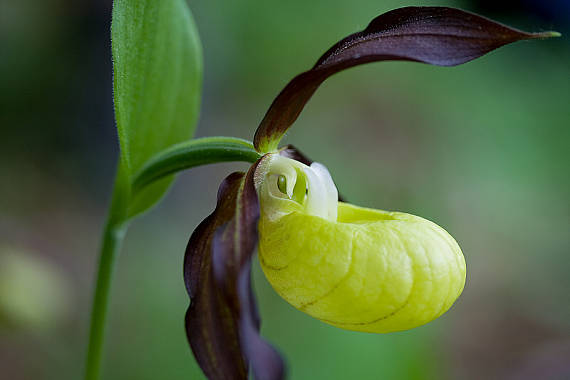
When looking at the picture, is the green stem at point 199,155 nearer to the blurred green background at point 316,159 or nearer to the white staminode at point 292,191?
the white staminode at point 292,191

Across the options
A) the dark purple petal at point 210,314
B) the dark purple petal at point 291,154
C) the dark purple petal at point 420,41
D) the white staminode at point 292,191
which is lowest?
the dark purple petal at point 210,314

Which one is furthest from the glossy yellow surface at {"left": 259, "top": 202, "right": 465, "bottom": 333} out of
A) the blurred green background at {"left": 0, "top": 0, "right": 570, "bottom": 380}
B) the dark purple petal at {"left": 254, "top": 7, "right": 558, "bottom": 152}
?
the blurred green background at {"left": 0, "top": 0, "right": 570, "bottom": 380}

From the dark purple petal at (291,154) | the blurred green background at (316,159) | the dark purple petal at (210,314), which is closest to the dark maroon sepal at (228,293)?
the dark purple petal at (210,314)

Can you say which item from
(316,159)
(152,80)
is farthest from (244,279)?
(316,159)

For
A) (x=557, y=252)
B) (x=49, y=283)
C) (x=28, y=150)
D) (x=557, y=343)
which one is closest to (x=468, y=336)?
(x=557, y=343)

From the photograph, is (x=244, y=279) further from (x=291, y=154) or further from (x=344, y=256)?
(x=291, y=154)

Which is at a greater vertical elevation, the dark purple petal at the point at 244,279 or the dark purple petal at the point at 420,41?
the dark purple petal at the point at 420,41

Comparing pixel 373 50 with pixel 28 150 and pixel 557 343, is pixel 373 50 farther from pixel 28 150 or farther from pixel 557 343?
pixel 28 150

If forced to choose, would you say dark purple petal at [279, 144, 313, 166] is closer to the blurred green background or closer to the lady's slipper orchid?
the lady's slipper orchid
